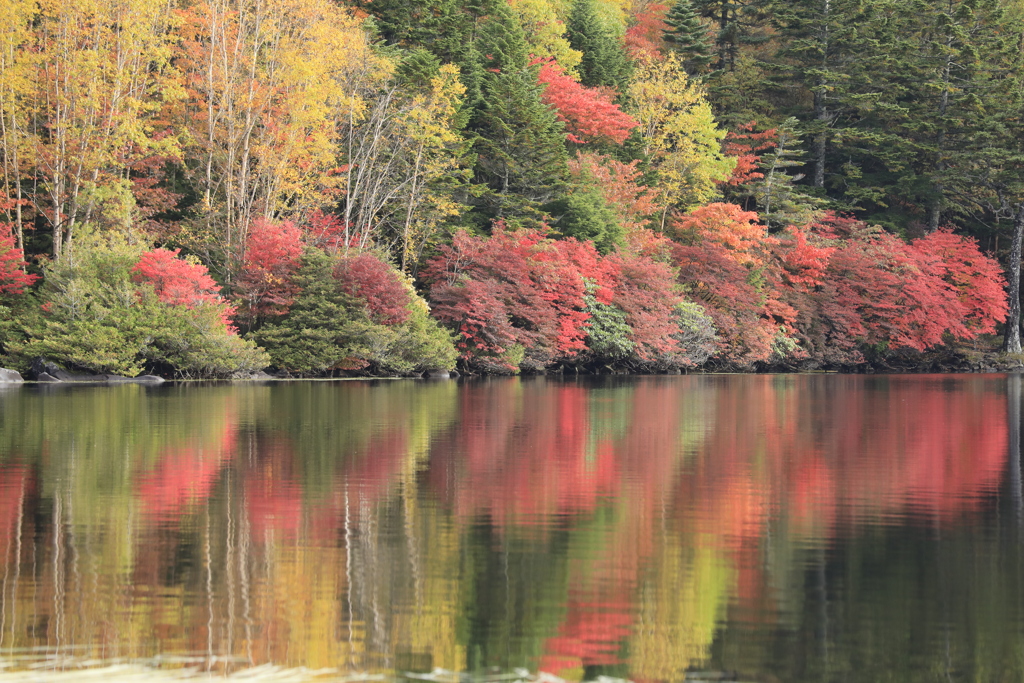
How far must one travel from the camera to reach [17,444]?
13625 millimetres

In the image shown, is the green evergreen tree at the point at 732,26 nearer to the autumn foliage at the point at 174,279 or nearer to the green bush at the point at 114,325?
the autumn foliage at the point at 174,279

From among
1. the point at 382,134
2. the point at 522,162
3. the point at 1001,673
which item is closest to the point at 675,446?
the point at 1001,673

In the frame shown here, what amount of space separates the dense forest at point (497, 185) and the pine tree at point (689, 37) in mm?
159

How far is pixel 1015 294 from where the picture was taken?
52.9 m

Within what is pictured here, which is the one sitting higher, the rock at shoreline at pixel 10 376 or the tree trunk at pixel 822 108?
the tree trunk at pixel 822 108

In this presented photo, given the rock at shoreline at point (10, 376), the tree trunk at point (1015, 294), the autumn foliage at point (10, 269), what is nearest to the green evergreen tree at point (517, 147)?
the autumn foliage at point (10, 269)

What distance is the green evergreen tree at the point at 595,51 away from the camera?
5256 centimetres

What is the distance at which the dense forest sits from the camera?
103 ft

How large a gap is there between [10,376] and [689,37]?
39.0 m

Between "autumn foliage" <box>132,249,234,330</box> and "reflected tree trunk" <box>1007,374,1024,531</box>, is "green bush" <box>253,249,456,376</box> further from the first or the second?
"reflected tree trunk" <box>1007,374,1024,531</box>

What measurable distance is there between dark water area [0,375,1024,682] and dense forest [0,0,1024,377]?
55.5 feet

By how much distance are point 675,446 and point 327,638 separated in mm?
9550

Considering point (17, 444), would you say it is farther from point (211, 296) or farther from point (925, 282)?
point (925, 282)

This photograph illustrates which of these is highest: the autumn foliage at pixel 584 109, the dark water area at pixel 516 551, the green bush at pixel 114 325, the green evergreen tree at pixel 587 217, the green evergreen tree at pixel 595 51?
the green evergreen tree at pixel 595 51
